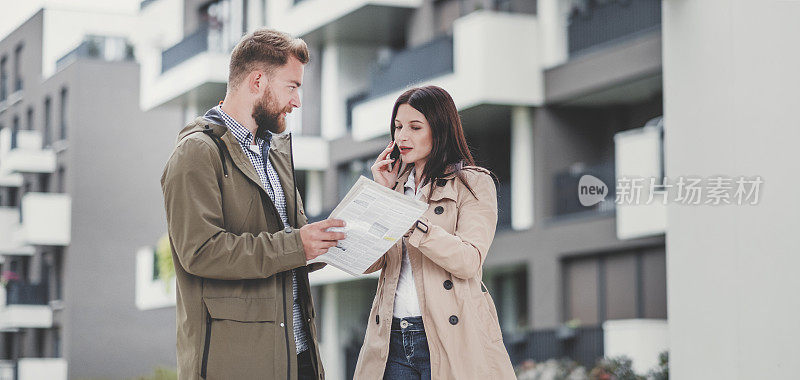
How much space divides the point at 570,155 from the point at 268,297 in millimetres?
16988

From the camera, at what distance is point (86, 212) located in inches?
1551

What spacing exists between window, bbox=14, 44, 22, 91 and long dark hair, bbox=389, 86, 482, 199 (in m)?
42.7

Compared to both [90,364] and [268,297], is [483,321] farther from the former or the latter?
[90,364]

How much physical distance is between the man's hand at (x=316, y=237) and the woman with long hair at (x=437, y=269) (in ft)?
1.30

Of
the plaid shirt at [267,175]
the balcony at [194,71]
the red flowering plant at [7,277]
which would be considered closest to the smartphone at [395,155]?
the plaid shirt at [267,175]

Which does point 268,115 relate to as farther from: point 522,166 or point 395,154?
point 522,166

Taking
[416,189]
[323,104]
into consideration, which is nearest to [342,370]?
[323,104]

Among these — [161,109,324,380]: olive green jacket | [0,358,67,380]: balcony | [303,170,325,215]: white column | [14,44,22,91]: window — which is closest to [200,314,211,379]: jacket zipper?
[161,109,324,380]: olive green jacket

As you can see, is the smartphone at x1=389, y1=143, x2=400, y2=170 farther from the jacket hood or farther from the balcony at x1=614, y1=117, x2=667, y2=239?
the balcony at x1=614, y1=117, x2=667, y2=239

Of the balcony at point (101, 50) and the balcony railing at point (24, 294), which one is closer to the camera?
the balcony railing at point (24, 294)

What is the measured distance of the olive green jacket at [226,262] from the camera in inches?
167

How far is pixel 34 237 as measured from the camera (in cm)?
3822

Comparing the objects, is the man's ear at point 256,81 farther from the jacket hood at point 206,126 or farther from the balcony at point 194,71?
the balcony at point 194,71

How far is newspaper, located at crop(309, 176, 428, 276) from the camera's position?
4371 millimetres
